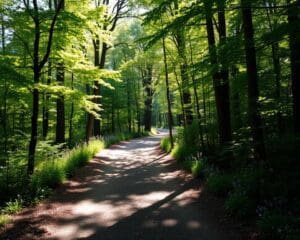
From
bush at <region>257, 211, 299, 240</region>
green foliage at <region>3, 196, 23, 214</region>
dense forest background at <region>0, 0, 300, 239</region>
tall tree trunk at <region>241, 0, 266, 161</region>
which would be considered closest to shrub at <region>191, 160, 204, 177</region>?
dense forest background at <region>0, 0, 300, 239</region>

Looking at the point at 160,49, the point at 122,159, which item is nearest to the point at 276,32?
the point at 122,159

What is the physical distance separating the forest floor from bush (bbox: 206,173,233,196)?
0.87ft

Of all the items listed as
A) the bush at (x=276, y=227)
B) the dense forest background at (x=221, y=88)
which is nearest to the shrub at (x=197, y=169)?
the dense forest background at (x=221, y=88)

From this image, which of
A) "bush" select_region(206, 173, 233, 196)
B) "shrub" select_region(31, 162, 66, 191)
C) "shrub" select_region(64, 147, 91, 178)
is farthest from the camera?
"shrub" select_region(64, 147, 91, 178)

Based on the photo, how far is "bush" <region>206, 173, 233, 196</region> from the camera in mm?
7496

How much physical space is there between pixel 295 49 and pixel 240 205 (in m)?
4.07

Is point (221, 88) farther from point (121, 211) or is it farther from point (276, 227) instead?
point (276, 227)

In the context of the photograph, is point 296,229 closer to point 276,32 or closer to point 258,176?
point 258,176

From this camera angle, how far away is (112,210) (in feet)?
23.8

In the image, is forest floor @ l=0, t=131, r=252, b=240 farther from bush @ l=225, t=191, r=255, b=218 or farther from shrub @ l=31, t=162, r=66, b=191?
shrub @ l=31, t=162, r=66, b=191

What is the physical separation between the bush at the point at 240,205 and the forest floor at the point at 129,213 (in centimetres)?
22

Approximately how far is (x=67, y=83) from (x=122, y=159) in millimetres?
6771

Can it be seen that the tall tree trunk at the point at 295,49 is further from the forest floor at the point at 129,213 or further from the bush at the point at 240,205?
the forest floor at the point at 129,213

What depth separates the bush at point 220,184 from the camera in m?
7.50
